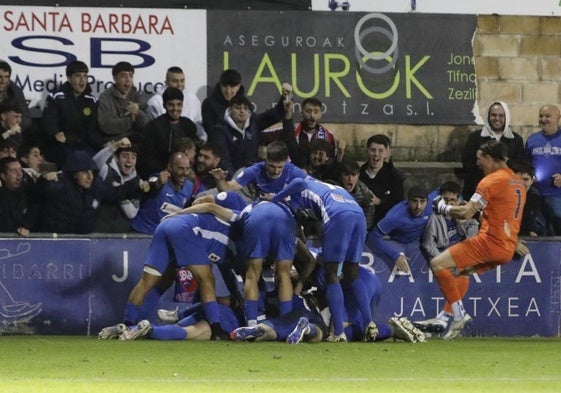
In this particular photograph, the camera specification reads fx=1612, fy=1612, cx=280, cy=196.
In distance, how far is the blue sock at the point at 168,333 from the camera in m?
14.2

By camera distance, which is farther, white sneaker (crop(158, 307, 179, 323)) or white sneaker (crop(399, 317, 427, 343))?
white sneaker (crop(158, 307, 179, 323))

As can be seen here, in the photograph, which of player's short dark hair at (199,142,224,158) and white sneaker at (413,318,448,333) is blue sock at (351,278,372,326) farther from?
player's short dark hair at (199,142,224,158)

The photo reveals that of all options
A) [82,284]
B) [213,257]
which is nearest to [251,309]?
[213,257]

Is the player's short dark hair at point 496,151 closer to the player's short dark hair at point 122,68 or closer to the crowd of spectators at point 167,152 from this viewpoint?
the crowd of spectators at point 167,152

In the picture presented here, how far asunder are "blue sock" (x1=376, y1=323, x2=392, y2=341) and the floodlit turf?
0.08 metres

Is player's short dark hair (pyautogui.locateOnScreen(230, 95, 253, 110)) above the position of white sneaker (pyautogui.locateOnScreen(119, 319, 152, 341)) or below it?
above

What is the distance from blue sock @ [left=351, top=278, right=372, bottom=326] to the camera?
14578 mm

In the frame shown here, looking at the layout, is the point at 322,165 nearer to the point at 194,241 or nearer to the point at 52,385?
the point at 194,241

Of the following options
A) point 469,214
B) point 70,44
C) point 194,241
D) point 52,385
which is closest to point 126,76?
point 70,44

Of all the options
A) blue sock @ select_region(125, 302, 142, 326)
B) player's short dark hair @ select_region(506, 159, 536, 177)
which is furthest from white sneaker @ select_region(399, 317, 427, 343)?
player's short dark hair @ select_region(506, 159, 536, 177)

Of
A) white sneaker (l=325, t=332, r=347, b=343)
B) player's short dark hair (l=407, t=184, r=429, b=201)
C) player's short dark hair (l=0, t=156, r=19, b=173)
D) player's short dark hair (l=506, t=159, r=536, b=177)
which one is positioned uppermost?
player's short dark hair (l=0, t=156, r=19, b=173)

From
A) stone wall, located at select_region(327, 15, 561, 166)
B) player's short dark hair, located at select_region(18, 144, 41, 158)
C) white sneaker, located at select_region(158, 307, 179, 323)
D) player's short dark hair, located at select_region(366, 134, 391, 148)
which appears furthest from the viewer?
stone wall, located at select_region(327, 15, 561, 166)

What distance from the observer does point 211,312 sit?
14.5m

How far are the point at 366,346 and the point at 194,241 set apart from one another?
74.1 inches
